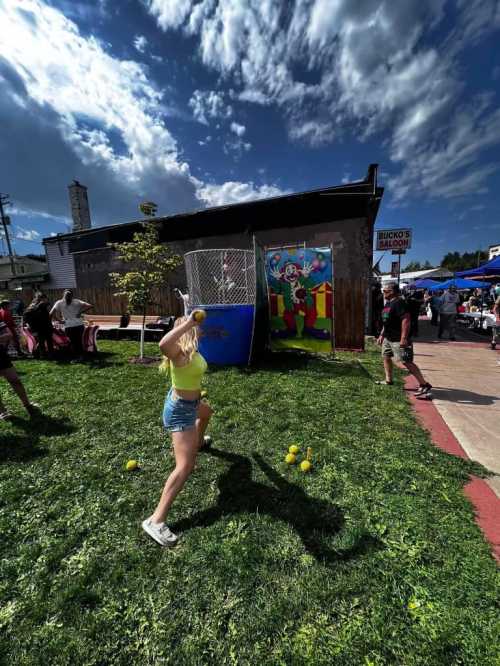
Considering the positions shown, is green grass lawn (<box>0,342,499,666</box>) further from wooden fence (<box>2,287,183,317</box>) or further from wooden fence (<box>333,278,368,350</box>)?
wooden fence (<box>2,287,183,317</box>)

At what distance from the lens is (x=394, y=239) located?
Result: 32.4 feet

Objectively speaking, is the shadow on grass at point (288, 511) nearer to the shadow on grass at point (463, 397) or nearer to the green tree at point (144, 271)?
the shadow on grass at point (463, 397)

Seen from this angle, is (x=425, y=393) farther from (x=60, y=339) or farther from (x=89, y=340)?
(x=60, y=339)

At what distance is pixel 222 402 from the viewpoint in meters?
4.86

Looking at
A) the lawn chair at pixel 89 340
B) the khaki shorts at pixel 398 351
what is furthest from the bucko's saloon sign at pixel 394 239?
the lawn chair at pixel 89 340

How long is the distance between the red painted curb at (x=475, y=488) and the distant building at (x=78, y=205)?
23035 mm

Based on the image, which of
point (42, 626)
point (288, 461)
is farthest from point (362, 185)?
point (42, 626)

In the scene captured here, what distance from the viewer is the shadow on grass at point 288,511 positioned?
2.10 meters

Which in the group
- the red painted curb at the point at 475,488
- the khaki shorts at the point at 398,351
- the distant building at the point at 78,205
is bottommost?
the red painted curb at the point at 475,488

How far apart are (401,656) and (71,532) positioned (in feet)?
8.01

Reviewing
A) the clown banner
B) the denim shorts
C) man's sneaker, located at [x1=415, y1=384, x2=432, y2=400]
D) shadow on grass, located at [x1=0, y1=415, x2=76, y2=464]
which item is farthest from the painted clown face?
shadow on grass, located at [x1=0, y1=415, x2=76, y2=464]

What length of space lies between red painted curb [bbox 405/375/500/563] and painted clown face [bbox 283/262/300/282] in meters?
4.07

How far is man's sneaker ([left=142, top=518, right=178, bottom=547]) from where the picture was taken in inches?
84.4

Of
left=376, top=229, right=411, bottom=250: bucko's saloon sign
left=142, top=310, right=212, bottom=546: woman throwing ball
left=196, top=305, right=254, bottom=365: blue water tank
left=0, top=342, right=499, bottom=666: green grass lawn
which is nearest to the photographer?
left=0, top=342, right=499, bottom=666: green grass lawn
